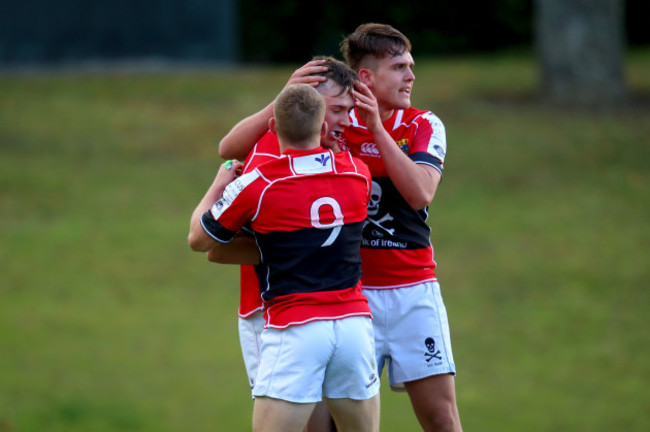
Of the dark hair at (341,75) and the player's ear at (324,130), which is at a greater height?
the dark hair at (341,75)

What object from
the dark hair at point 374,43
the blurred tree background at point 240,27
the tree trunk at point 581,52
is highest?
the blurred tree background at point 240,27

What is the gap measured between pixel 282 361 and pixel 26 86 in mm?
15140

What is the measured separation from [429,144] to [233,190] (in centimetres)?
101

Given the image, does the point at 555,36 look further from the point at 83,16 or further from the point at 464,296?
the point at 83,16

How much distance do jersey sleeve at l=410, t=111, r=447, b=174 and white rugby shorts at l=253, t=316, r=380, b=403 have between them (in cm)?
82

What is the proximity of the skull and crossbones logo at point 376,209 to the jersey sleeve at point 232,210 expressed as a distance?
798 mm

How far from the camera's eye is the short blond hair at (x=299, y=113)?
3543 mm

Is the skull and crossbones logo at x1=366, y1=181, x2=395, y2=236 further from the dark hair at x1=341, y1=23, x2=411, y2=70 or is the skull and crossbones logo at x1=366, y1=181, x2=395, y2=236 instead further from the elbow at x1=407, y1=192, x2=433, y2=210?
the dark hair at x1=341, y1=23, x2=411, y2=70

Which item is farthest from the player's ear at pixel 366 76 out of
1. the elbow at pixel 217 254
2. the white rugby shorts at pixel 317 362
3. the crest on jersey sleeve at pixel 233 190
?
the white rugby shorts at pixel 317 362

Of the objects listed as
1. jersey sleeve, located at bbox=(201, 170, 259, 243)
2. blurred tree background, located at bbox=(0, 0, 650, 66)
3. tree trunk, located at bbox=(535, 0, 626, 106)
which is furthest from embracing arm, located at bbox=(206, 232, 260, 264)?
blurred tree background, located at bbox=(0, 0, 650, 66)

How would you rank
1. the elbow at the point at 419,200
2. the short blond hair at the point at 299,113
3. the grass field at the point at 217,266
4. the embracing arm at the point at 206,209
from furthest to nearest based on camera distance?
the grass field at the point at 217,266, the elbow at the point at 419,200, the embracing arm at the point at 206,209, the short blond hair at the point at 299,113

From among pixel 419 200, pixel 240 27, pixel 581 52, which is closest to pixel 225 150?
pixel 419 200

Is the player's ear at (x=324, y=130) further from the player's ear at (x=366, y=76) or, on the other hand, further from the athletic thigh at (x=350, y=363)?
the athletic thigh at (x=350, y=363)

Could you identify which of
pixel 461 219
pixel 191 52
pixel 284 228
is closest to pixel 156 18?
pixel 191 52
